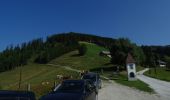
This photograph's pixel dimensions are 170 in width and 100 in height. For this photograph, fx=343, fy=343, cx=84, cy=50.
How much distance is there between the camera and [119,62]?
9944 centimetres

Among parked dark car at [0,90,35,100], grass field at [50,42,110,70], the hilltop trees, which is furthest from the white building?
grass field at [50,42,110,70]

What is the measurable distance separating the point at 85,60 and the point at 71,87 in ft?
398

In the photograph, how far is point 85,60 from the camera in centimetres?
13912

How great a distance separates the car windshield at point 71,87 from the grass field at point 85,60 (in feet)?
335

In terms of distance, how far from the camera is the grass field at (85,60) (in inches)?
4999

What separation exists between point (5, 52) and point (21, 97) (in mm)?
192120

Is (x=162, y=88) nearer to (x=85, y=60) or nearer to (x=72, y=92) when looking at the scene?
(x=72, y=92)

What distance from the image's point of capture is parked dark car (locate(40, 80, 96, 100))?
15.5m

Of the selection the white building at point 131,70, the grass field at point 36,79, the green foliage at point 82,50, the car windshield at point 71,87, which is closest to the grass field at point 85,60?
the green foliage at point 82,50

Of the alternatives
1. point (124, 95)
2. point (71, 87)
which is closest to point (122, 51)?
point (124, 95)

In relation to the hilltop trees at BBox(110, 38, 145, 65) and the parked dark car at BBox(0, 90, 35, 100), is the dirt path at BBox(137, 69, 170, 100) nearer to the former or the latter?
the parked dark car at BBox(0, 90, 35, 100)

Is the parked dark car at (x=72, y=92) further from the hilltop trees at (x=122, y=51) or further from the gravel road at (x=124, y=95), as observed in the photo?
the hilltop trees at (x=122, y=51)

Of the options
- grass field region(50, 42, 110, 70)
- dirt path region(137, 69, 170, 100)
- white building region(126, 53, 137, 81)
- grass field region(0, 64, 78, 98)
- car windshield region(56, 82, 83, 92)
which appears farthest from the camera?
grass field region(50, 42, 110, 70)

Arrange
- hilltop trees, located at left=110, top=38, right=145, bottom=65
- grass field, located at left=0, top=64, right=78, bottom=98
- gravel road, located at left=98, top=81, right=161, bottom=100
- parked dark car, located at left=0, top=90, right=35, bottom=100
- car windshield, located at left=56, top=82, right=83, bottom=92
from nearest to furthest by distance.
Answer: parked dark car, located at left=0, top=90, right=35, bottom=100, car windshield, located at left=56, top=82, right=83, bottom=92, gravel road, located at left=98, top=81, right=161, bottom=100, grass field, located at left=0, top=64, right=78, bottom=98, hilltop trees, located at left=110, top=38, right=145, bottom=65
